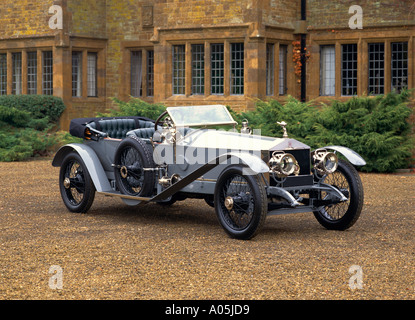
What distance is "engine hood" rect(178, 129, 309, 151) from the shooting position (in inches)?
320

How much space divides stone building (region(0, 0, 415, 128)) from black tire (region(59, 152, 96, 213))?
32.6ft

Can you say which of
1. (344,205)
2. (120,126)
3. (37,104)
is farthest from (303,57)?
(344,205)

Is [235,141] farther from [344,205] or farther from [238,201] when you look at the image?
[344,205]

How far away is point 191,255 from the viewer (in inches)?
273

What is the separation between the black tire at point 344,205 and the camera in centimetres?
818

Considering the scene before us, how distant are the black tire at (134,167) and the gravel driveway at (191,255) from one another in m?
0.43

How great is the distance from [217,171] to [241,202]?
2.44 feet

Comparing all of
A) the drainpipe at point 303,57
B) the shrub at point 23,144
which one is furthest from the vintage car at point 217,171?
the drainpipe at point 303,57

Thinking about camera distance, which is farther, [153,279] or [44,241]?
[44,241]

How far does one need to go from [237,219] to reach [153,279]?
85.8 inches

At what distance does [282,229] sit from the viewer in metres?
8.61

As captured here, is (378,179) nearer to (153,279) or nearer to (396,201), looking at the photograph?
(396,201)

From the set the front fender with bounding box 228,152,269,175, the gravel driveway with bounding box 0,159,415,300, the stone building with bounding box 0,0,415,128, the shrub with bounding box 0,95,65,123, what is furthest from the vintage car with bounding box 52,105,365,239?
the shrub with bounding box 0,95,65,123
